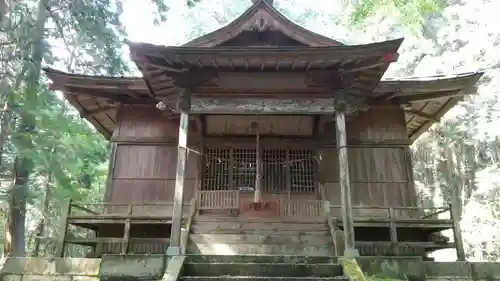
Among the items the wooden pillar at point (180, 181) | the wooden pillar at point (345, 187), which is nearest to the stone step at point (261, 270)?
the wooden pillar at point (180, 181)

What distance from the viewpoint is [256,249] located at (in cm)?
908

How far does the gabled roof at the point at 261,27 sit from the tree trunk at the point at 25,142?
3.37m

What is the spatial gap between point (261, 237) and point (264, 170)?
116 inches

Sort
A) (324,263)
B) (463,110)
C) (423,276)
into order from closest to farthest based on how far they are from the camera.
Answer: (423,276) → (324,263) → (463,110)

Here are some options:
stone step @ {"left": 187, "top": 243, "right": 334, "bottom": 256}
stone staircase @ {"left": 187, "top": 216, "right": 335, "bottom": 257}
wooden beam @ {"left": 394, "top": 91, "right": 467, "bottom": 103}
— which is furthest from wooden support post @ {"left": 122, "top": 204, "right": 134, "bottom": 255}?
wooden beam @ {"left": 394, "top": 91, "right": 467, "bottom": 103}

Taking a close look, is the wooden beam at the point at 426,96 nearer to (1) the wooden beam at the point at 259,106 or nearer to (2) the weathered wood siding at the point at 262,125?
(2) the weathered wood siding at the point at 262,125

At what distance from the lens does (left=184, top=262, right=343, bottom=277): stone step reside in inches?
271

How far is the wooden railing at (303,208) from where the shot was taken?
35.4ft

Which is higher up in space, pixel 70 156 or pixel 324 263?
pixel 70 156

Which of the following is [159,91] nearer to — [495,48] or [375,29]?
[495,48]

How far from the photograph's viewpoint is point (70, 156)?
11.6m

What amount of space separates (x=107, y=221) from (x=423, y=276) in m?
7.28

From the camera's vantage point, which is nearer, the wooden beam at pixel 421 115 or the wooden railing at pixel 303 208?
the wooden railing at pixel 303 208

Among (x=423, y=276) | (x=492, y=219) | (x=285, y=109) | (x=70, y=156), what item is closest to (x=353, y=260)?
(x=423, y=276)
